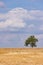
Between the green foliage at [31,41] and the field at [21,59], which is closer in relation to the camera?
the field at [21,59]

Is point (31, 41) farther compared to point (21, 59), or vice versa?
point (31, 41)

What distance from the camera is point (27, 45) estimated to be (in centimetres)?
12350

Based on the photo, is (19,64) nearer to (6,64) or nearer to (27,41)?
(6,64)

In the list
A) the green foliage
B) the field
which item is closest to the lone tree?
the green foliage

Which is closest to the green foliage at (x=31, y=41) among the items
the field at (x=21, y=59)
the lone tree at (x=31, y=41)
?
the lone tree at (x=31, y=41)

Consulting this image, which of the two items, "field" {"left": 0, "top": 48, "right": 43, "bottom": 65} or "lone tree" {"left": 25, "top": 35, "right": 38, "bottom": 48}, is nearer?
"field" {"left": 0, "top": 48, "right": 43, "bottom": 65}

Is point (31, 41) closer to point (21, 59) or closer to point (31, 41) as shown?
point (31, 41)

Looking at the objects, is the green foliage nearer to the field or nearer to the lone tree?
the lone tree

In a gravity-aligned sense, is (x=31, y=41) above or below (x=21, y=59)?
above

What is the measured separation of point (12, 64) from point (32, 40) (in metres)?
91.0

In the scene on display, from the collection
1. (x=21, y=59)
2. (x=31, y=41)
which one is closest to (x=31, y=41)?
(x=31, y=41)

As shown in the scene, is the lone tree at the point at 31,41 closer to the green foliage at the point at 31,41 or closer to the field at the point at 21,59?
the green foliage at the point at 31,41

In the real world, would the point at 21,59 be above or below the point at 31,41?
below

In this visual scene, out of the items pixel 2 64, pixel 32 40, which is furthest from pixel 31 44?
pixel 2 64
